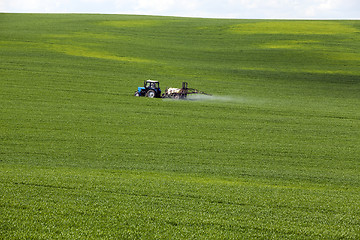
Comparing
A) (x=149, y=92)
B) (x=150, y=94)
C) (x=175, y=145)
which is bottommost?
(x=175, y=145)

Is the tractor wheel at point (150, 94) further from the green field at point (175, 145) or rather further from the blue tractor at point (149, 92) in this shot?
the green field at point (175, 145)

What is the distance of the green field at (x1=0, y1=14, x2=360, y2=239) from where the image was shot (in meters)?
11.1

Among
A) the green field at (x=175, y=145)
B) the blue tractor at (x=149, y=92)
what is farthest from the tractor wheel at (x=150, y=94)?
the green field at (x=175, y=145)

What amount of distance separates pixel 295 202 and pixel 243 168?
167 inches

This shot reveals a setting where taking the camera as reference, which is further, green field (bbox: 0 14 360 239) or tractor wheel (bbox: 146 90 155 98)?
tractor wheel (bbox: 146 90 155 98)

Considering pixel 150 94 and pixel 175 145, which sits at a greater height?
pixel 150 94

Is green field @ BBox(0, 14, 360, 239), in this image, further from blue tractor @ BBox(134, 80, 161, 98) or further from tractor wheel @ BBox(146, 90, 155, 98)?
tractor wheel @ BBox(146, 90, 155, 98)

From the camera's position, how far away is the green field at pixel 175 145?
11.1 m

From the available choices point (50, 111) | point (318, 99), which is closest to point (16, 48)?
point (50, 111)

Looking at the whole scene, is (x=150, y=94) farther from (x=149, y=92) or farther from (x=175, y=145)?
(x=175, y=145)

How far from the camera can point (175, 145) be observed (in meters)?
20.1

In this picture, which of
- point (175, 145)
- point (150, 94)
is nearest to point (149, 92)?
point (150, 94)

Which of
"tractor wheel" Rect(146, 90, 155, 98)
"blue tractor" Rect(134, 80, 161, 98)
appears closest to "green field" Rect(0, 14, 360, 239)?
"blue tractor" Rect(134, 80, 161, 98)

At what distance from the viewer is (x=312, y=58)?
53312mm
